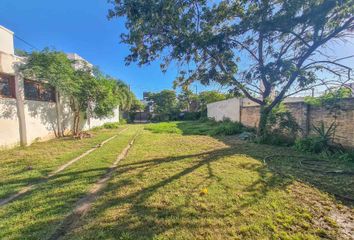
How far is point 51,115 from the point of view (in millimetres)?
9945

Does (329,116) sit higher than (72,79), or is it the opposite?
(72,79)

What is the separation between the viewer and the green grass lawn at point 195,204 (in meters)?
2.40

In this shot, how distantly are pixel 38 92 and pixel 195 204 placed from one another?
944 cm

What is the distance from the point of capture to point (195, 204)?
3.05 m

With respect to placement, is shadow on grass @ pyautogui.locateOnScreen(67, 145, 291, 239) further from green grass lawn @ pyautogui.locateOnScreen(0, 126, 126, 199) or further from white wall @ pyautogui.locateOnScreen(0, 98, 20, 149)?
white wall @ pyautogui.locateOnScreen(0, 98, 20, 149)

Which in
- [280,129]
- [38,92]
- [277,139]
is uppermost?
[38,92]

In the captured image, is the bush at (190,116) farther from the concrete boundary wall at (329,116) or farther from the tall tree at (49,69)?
the tall tree at (49,69)

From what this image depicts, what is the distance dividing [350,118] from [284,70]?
295 cm

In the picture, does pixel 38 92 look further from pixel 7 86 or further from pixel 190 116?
pixel 190 116

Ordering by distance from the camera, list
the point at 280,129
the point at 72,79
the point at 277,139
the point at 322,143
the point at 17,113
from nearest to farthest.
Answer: the point at 322,143 → the point at 17,113 → the point at 277,139 → the point at 280,129 → the point at 72,79

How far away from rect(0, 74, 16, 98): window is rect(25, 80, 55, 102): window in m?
0.77

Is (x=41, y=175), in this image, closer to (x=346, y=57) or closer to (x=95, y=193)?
(x=95, y=193)

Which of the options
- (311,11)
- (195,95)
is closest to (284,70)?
(311,11)

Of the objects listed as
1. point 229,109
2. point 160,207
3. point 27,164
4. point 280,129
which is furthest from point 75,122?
point 280,129
